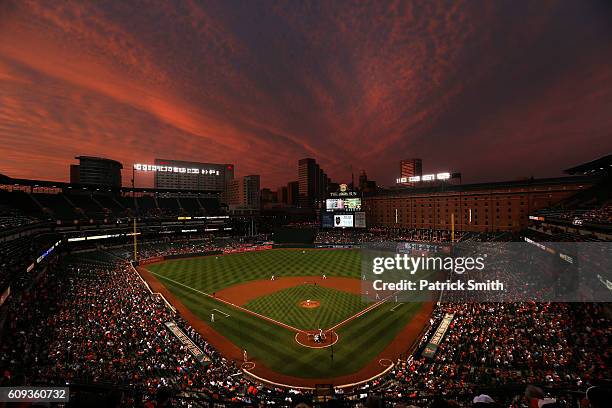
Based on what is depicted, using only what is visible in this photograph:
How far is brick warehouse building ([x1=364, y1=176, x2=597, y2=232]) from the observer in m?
71.3

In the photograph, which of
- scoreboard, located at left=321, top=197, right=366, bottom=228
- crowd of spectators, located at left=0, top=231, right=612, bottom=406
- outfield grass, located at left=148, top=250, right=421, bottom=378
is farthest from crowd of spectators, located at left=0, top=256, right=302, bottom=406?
scoreboard, located at left=321, top=197, right=366, bottom=228

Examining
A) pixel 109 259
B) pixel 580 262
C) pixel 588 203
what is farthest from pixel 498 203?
pixel 109 259

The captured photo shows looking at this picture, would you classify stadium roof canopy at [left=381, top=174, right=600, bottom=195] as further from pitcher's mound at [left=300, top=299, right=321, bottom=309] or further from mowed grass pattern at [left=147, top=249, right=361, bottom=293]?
pitcher's mound at [left=300, top=299, right=321, bottom=309]

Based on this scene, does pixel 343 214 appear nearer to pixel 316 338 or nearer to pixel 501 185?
pixel 501 185

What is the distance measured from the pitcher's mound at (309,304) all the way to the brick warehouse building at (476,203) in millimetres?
71882

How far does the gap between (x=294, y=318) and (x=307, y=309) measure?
274 cm

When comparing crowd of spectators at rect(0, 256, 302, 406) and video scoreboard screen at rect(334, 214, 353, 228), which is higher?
video scoreboard screen at rect(334, 214, 353, 228)

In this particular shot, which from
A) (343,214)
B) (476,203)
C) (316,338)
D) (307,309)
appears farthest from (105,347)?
(476,203)

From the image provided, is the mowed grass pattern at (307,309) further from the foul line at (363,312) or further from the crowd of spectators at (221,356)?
the crowd of spectators at (221,356)

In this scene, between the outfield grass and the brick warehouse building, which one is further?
the brick warehouse building

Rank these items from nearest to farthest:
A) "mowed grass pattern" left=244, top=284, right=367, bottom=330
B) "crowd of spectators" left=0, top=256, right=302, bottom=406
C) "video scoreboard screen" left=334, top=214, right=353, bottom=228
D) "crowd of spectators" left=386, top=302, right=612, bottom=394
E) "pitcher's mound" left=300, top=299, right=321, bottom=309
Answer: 1. "crowd of spectators" left=386, top=302, right=612, bottom=394
2. "crowd of spectators" left=0, top=256, right=302, bottom=406
3. "mowed grass pattern" left=244, top=284, right=367, bottom=330
4. "pitcher's mound" left=300, top=299, right=321, bottom=309
5. "video scoreboard screen" left=334, top=214, right=353, bottom=228

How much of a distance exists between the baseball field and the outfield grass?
7 cm

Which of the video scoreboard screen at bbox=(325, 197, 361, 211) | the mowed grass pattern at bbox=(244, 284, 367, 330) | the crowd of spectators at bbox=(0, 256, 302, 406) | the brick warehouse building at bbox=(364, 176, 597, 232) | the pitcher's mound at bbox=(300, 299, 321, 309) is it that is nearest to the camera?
the crowd of spectators at bbox=(0, 256, 302, 406)

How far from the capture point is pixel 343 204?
244 feet
